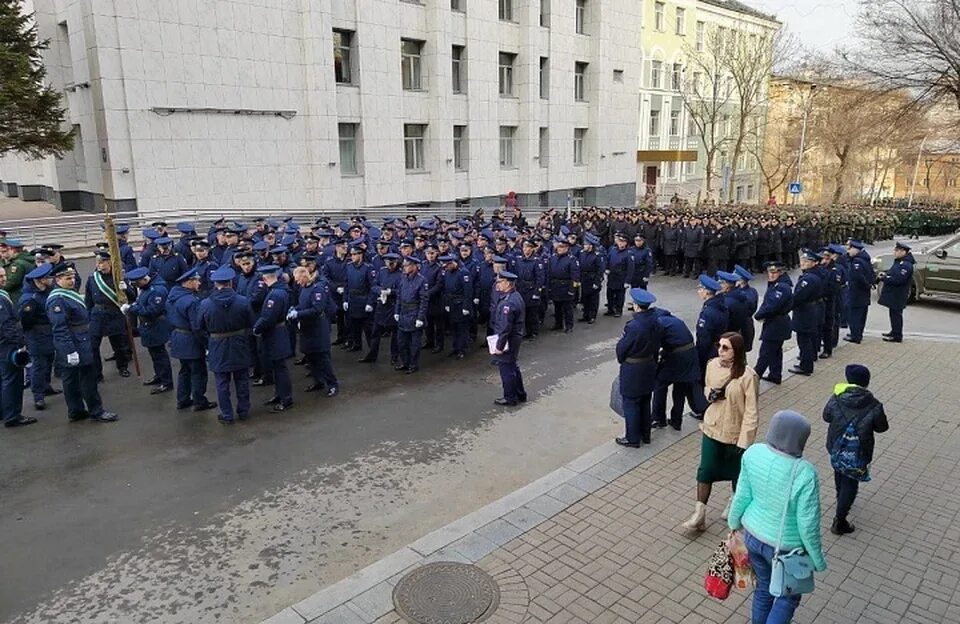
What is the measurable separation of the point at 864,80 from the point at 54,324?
28.7m

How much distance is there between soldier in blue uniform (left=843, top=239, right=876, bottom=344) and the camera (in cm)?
1204

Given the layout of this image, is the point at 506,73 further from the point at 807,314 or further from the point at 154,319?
the point at 154,319

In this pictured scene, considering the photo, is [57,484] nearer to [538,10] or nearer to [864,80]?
[864,80]

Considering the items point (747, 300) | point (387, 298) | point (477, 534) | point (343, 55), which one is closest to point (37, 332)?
point (387, 298)

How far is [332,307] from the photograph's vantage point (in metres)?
9.82

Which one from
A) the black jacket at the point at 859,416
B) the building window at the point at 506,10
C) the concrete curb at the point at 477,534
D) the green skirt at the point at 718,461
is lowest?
the concrete curb at the point at 477,534

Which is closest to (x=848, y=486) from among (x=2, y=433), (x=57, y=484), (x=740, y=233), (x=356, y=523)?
(x=356, y=523)

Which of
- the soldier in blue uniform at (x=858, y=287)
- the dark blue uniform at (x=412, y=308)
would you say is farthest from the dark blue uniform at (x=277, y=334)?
the soldier in blue uniform at (x=858, y=287)

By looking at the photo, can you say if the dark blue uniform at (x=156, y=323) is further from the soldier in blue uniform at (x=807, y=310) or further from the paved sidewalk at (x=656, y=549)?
the soldier in blue uniform at (x=807, y=310)

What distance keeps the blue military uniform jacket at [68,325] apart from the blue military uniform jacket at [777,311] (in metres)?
9.11

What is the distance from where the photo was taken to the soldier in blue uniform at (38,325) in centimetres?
868

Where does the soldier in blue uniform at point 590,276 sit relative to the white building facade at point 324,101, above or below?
below

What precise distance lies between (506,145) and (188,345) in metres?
27.8

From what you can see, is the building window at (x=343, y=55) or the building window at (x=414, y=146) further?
the building window at (x=414, y=146)
